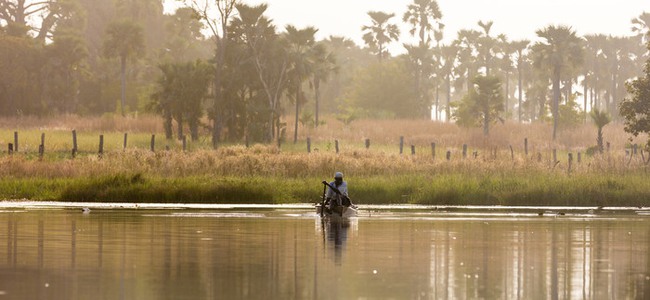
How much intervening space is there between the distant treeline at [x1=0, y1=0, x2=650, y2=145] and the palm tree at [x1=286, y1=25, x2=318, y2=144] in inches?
4.5

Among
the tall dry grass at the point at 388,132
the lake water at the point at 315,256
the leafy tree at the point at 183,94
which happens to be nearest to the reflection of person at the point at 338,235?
the lake water at the point at 315,256

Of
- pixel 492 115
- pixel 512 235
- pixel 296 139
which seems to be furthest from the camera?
pixel 492 115

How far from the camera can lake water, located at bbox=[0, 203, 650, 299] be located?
705 inches

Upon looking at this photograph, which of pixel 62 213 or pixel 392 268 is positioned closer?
pixel 392 268

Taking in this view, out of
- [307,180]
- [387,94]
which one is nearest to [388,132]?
[387,94]

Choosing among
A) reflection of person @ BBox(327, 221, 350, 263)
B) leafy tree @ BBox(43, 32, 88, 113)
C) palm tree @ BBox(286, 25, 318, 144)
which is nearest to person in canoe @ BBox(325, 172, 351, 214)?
reflection of person @ BBox(327, 221, 350, 263)

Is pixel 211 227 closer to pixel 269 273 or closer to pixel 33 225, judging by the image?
pixel 33 225

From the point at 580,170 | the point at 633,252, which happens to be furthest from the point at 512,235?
the point at 580,170

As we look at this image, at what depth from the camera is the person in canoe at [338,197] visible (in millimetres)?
35156

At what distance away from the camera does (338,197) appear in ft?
116

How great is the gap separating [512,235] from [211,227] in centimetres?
694

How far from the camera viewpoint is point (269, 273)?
2016cm

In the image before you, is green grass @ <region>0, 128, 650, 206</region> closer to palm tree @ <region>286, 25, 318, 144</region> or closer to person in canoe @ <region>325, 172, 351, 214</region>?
person in canoe @ <region>325, 172, 351, 214</region>

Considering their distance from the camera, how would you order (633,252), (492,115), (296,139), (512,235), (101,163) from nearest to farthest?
(633,252) < (512,235) < (101,163) < (296,139) < (492,115)
